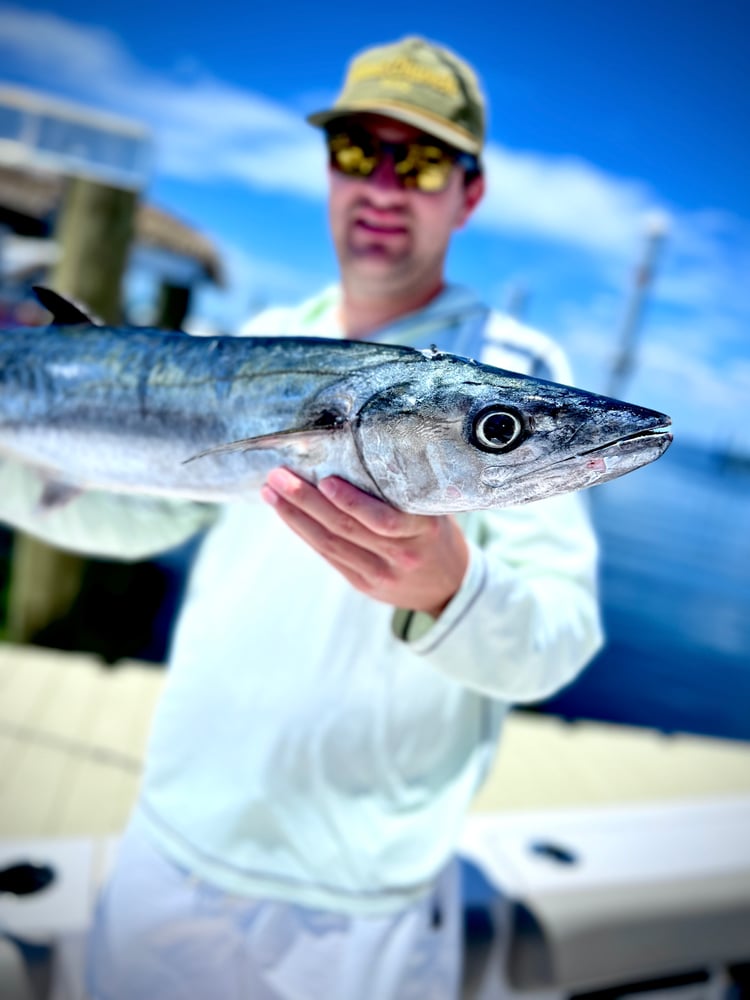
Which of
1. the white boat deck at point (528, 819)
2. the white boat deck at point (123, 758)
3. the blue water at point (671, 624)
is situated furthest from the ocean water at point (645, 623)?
the white boat deck at point (123, 758)

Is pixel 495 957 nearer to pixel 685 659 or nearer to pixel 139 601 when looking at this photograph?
pixel 139 601

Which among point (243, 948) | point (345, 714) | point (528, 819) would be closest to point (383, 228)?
point (345, 714)

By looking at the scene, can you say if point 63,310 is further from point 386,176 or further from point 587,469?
point 587,469

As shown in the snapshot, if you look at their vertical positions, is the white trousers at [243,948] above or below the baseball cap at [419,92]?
below

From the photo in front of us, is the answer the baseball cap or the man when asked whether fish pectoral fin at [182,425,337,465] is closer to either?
the man

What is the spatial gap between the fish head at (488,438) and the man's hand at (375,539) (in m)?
0.05

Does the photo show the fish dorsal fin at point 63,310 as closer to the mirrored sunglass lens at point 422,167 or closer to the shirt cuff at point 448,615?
the mirrored sunglass lens at point 422,167

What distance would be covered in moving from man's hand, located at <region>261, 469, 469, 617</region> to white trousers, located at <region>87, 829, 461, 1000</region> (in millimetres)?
931

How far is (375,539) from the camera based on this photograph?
119cm

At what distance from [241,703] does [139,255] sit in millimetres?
12692

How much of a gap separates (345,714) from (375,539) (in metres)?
0.70

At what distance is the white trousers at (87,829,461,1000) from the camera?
1.73 meters

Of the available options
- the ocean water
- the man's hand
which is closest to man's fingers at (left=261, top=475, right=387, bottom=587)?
the man's hand

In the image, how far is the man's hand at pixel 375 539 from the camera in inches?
44.3
